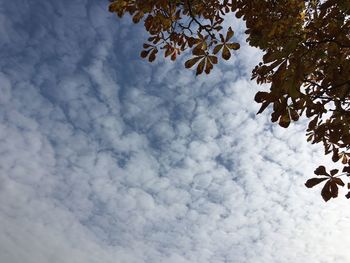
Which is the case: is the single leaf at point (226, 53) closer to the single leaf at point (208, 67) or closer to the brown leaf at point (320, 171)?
the single leaf at point (208, 67)

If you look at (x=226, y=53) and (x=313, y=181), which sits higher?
(x=226, y=53)

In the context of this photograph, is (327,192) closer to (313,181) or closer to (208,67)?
→ (313,181)

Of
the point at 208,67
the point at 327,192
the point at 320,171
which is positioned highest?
the point at 208,67

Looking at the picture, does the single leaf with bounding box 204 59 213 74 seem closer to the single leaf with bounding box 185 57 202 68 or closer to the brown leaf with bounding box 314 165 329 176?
the single leaf with bounding box 185 57 202 68

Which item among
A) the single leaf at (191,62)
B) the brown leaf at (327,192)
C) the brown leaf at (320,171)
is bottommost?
the brown leaf at (327,192)

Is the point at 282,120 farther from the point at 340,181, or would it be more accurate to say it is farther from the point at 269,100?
the point at 340,181

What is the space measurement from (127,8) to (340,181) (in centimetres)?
310

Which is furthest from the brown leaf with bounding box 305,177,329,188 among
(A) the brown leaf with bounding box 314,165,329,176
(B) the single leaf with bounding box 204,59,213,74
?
(B) the single leaf with bounding box 204,59,213,74

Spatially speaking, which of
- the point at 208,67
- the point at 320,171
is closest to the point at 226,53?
the point at 208,67

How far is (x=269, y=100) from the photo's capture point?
2.29 m

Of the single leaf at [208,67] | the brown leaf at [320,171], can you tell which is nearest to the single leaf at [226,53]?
the single leaf at [208,67]

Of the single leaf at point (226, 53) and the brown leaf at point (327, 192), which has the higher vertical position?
the single leaf at point (226, 53)

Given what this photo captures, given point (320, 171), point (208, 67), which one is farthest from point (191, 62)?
point (320, 171)

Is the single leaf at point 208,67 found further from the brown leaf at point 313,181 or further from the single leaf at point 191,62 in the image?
the brown leaf at point 313,181
